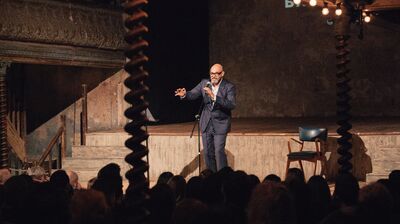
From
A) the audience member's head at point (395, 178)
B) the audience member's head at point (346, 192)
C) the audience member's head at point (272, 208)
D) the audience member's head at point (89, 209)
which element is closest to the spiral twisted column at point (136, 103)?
the audience member's head at point (89, 209)

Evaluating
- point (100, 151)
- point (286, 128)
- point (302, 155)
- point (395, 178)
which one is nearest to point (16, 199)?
point (395, 178)

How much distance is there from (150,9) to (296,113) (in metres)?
4.77

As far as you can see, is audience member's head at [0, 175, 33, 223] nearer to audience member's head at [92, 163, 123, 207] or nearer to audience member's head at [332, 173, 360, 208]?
audience member's head at [92, 163, 123, 207]

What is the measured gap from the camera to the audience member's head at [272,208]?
3533mm

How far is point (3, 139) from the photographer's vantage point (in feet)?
33.4

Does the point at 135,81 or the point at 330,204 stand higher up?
the point at 135,81

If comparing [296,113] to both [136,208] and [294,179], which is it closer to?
[294,179]

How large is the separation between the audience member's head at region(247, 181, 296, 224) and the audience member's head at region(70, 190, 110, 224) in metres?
0.79

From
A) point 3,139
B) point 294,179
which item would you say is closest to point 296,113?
point 3,139

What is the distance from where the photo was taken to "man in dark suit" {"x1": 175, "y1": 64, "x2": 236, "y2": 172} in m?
8.57

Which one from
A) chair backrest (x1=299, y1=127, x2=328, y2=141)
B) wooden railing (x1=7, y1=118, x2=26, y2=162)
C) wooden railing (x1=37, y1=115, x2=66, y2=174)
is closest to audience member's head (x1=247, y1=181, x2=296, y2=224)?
chair backrest (x1=299, y1=127, x2=328, y2=141)

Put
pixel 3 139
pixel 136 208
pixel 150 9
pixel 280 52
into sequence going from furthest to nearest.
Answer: pixel 280 52, pixel 150 9, pixel 3 139, pixel 136 208

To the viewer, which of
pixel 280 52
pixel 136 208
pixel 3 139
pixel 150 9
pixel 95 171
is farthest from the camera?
pixel 280 52

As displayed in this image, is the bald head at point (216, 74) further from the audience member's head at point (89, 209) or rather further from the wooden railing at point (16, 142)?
the wooden railing at point (16, 142)
